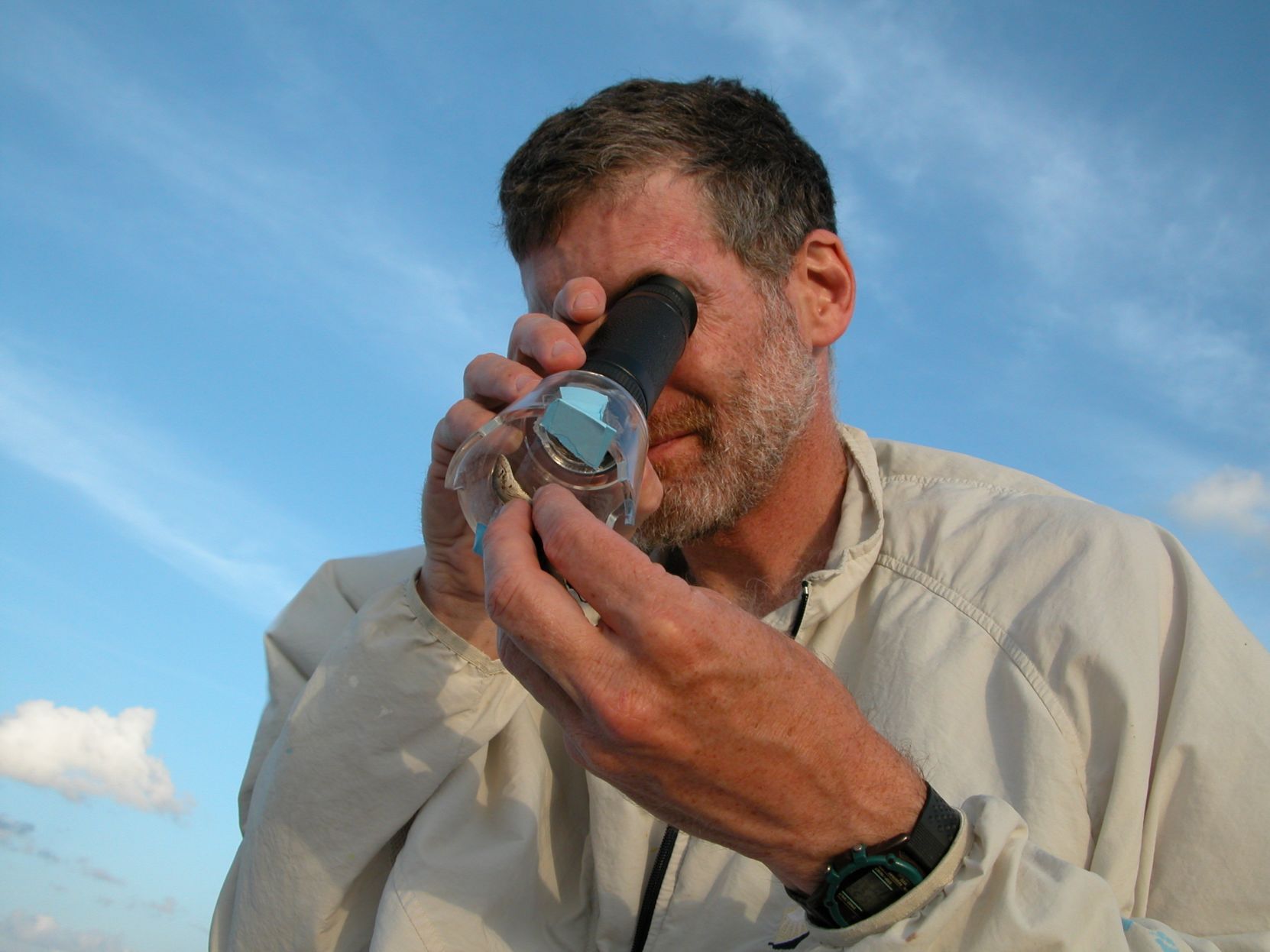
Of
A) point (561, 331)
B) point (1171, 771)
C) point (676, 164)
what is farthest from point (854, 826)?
point (676, 164)

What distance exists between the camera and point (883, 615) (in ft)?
7.42

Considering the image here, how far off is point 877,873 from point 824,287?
198 centimetres

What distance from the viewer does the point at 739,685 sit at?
1228 millimetres

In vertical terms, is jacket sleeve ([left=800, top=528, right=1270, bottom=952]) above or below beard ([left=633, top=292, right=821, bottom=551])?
below

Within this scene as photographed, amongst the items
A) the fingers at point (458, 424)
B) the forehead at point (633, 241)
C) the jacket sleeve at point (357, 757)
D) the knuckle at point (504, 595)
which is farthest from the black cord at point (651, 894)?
the forehead at point (633, 241)

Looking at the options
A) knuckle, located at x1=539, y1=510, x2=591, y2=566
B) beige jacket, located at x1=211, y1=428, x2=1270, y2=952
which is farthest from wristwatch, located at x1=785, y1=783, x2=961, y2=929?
knuckle, located at x1=539, y1=510, x2=591, y2=566

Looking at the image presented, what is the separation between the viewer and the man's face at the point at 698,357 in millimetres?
2443

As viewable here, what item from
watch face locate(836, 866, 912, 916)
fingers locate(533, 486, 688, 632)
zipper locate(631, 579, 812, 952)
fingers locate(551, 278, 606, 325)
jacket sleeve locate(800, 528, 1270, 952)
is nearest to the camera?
fingers locate(533, 486, 688, 632)

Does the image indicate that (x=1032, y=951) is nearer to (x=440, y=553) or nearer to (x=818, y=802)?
(x=818, y=802)

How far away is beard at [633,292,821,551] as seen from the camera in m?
2.46

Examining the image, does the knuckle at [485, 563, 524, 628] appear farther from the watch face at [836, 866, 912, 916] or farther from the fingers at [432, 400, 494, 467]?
the fingers at [432, 400, 494, 467]

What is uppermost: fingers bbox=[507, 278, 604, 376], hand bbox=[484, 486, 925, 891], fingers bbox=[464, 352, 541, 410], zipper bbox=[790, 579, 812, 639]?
fingers bbox=[507, 278, 604, 376]

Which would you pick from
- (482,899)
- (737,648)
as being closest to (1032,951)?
(737,648)

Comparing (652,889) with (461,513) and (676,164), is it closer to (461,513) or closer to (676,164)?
(461,513)
